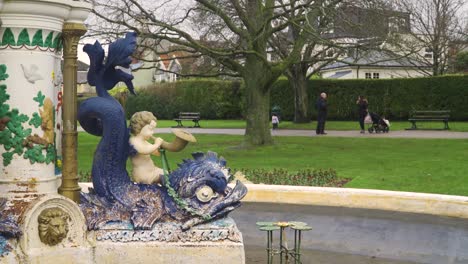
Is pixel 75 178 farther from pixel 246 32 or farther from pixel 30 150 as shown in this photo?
pixel 246 32

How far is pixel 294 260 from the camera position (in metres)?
6.18

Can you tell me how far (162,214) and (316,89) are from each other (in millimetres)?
32837

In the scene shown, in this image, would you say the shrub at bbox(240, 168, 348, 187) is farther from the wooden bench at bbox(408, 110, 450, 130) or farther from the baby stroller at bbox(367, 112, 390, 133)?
the wooden bench at bbox(408, 110, 450, 130)

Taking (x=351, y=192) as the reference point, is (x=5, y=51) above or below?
above

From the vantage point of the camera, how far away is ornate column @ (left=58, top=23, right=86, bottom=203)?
544cm

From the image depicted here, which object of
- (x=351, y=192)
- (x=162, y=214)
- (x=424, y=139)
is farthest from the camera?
(x=424, y=139)

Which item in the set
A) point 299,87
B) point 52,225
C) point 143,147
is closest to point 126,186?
point 143,147

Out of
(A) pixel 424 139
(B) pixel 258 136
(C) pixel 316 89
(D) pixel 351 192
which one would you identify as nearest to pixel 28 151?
(D) pixel 351 192

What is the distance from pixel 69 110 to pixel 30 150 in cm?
47

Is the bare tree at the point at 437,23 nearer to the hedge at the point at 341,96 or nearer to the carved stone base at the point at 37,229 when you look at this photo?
the hedge at the point at 341,96

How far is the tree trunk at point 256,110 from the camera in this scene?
21.0m

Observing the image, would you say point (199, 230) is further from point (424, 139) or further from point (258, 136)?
point (424, 139)

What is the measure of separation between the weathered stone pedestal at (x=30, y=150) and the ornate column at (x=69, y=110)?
0.41 feet

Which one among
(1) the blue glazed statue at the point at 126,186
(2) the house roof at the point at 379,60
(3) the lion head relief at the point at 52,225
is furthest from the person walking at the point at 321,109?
(3) the lion head relief at the point at 52,225
